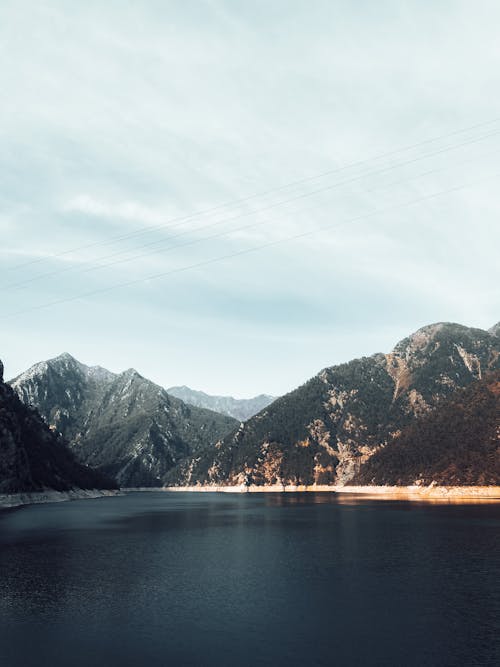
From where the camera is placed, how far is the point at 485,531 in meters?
90.4

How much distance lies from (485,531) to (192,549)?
49.6 metres

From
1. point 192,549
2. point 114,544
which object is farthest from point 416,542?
point 114,544

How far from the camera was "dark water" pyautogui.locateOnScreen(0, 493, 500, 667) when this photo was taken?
32.7 metres

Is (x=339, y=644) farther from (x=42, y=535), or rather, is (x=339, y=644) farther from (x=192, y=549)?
(x=42, y=535)

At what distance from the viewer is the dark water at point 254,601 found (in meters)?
32.7

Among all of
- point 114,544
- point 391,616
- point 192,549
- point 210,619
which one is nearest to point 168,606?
point 210,619

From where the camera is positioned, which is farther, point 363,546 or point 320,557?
point 363,546

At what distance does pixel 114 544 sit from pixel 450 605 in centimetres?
5828

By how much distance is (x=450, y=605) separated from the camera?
142 feet

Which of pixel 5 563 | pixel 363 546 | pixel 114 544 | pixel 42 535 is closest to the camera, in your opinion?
pixel 5 563

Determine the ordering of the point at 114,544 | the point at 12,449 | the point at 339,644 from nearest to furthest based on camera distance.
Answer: the point at 339,644, the point at 114,544, the point at 12,449

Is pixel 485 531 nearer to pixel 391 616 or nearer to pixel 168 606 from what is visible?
pixel 391 616

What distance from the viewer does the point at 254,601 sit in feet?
151

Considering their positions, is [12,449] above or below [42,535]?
above
